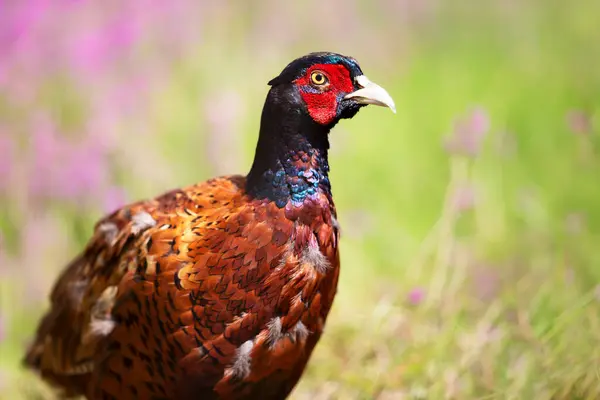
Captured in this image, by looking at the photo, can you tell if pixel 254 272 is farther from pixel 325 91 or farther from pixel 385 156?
pixel 385 156

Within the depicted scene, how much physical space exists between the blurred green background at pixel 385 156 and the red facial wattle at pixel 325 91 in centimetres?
114

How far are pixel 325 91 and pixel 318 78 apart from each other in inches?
1.8

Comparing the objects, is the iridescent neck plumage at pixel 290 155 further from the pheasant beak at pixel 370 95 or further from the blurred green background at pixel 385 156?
the blurred green background at pixel 385 156

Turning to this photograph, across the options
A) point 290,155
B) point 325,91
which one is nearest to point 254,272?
point 290,155

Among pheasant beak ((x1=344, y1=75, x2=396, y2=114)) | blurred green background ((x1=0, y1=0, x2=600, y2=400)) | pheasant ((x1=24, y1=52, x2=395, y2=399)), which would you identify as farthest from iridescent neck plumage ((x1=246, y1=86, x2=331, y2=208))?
blurred green background ((x1=0, y1=0, x2=600, y2=400))

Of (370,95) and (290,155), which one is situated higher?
(370,95)

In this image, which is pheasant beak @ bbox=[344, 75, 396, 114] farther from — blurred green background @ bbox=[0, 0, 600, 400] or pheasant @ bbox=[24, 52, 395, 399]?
blurred green background @ bbox=[0, 0, 600, 400]

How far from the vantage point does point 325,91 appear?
232 centimetres

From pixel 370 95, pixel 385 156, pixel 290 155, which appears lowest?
pixel 385 156

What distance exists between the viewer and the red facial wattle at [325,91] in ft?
7.59

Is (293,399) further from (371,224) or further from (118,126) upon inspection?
(118,126)

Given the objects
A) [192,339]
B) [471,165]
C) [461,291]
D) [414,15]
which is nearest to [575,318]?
[461,291]

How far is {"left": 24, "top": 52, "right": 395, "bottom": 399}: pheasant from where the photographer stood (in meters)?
2.34

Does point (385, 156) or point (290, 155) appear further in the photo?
→ point (385, 156)
